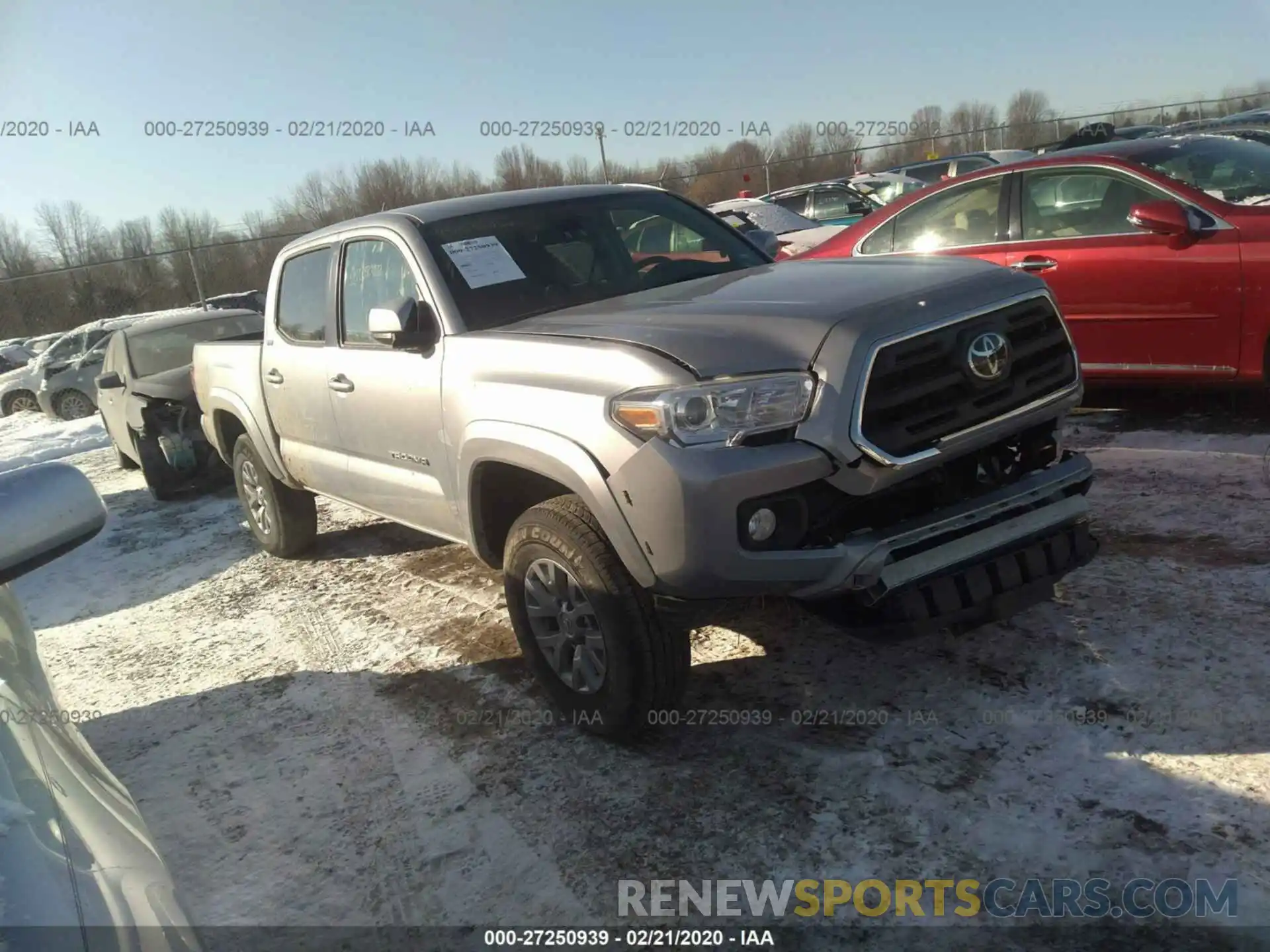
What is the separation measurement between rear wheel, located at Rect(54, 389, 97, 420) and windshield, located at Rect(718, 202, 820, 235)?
11165 millimetres

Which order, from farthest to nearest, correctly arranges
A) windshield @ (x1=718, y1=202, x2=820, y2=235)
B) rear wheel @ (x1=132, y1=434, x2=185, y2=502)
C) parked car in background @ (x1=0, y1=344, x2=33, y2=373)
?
parked car in background @ (x1=0, y1=344, x2=33, y2=373) < windshield @ (x1=718, y1=202, x2=820, y2=235) < rear wheel @ (x1=132, y1=434, x2=185, y2=502)

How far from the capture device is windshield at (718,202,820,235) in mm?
14972

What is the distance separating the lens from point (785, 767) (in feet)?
10.2

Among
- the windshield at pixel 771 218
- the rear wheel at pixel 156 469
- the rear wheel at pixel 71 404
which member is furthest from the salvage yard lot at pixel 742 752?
the rear wheel at pixel 71 404

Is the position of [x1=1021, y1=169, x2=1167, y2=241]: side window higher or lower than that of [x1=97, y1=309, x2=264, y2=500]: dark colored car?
higher

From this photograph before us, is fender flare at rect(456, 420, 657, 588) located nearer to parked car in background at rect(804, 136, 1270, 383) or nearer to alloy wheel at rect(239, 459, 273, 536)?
alloy wheel at rect(239, 459, 273, 536)

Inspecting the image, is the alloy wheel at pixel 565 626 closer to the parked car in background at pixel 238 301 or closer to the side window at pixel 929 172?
the parked car in background at pixel 238 301

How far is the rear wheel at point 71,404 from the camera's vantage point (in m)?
16.4

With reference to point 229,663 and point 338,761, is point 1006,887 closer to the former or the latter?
point 338,761

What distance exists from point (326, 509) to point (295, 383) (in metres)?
2.48

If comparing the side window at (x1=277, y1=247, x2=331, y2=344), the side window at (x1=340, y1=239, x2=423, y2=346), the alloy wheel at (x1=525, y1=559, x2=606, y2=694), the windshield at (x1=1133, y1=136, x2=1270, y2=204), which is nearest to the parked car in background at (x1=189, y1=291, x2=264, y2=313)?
the side window at (x1=277, y1=247, x2=331, y2=344)

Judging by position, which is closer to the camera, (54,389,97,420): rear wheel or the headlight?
the headlight

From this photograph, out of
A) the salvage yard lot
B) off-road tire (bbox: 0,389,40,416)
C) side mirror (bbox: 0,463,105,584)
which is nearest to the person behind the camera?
side mirror (bbox: 0,463,105,584)

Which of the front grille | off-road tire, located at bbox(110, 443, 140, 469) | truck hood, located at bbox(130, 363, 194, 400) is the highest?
the front grille
